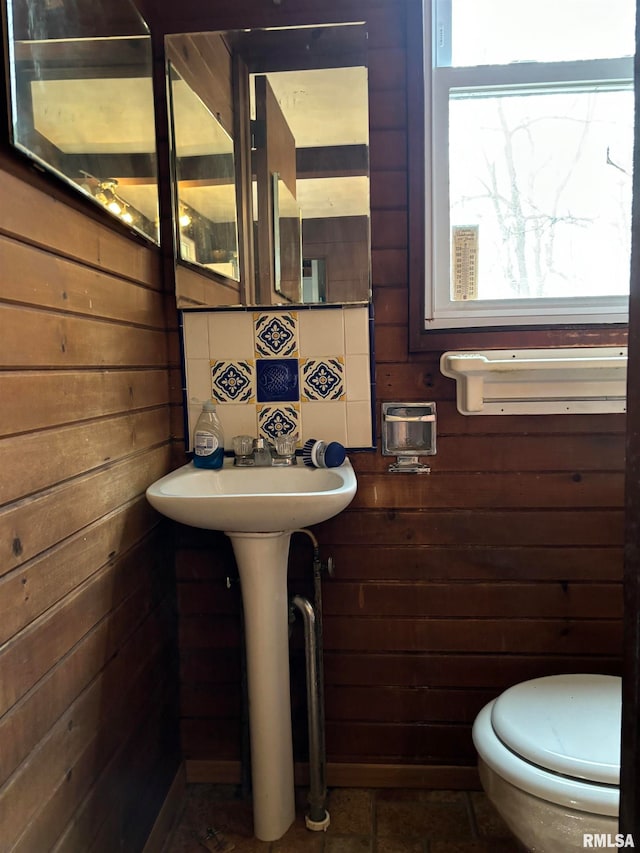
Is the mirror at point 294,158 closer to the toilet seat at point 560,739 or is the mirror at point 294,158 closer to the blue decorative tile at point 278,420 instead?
the blue decorative tile at point 278,420

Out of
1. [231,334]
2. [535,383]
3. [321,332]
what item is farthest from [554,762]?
[231,334]

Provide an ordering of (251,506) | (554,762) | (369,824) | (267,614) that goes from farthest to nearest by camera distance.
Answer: (369,824) → (267,614) → (251,506) → (554,762)

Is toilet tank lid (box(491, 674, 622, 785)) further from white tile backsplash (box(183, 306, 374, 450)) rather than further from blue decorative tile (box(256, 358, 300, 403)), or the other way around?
blue decorative tile (box(256, 358, 300, 403))

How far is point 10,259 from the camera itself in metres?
0.86

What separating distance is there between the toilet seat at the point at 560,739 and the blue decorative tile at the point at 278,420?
0.78 m

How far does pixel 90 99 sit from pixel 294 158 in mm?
537

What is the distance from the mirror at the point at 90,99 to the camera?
2.95ft

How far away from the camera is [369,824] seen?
1502 mm

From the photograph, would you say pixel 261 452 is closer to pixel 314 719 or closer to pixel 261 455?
pixel 261 455

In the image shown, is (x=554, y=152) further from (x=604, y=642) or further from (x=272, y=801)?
(x=272, y=801)

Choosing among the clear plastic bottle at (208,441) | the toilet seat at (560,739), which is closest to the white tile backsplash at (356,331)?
the clear plastic bottle at (208,441)

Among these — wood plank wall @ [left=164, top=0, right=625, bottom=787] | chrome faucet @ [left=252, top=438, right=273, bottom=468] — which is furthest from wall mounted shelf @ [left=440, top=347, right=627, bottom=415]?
chrome faucet @ [left=252, top=438, right=273, bottom=468]

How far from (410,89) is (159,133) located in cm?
63

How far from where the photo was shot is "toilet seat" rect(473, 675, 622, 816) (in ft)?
3.25
